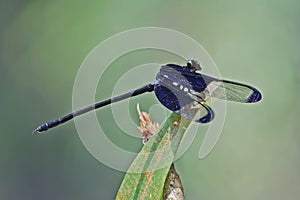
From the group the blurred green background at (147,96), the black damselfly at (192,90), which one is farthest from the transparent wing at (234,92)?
the blurred green background at (147,96)

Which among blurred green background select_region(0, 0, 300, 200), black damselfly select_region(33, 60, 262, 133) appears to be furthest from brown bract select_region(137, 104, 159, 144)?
blurred green background select_region(0, 0, 300, 200)

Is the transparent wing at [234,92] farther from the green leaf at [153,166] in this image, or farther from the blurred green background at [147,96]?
the blurred green background at [147,96]

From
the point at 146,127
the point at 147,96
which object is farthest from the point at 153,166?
the point at 147,96

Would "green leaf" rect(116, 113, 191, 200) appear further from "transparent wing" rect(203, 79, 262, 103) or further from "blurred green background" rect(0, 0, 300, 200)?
"blurred green background" rect(0, 0, 300, 200)

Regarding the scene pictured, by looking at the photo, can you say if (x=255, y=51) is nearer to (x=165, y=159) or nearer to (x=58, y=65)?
(x=58, y=65)

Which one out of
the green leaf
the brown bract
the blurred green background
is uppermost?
the blurred green background
